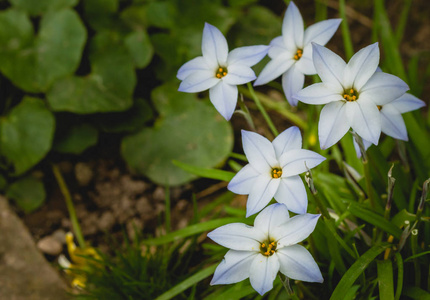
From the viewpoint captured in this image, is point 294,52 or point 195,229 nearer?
point 294,52

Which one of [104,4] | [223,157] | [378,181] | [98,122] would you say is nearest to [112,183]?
[98,122]

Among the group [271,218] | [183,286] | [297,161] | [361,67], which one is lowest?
[183,286]

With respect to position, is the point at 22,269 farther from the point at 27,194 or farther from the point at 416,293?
the point at 416,293

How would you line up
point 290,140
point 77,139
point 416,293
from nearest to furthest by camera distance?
point 290,140, point 416,293, point 77,139

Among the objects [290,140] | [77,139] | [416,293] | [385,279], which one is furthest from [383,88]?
[77,139]

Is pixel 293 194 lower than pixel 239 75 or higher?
lower

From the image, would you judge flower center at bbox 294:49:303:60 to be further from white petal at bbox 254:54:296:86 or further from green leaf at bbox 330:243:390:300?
green leaf at bbox 330:243:390:300
